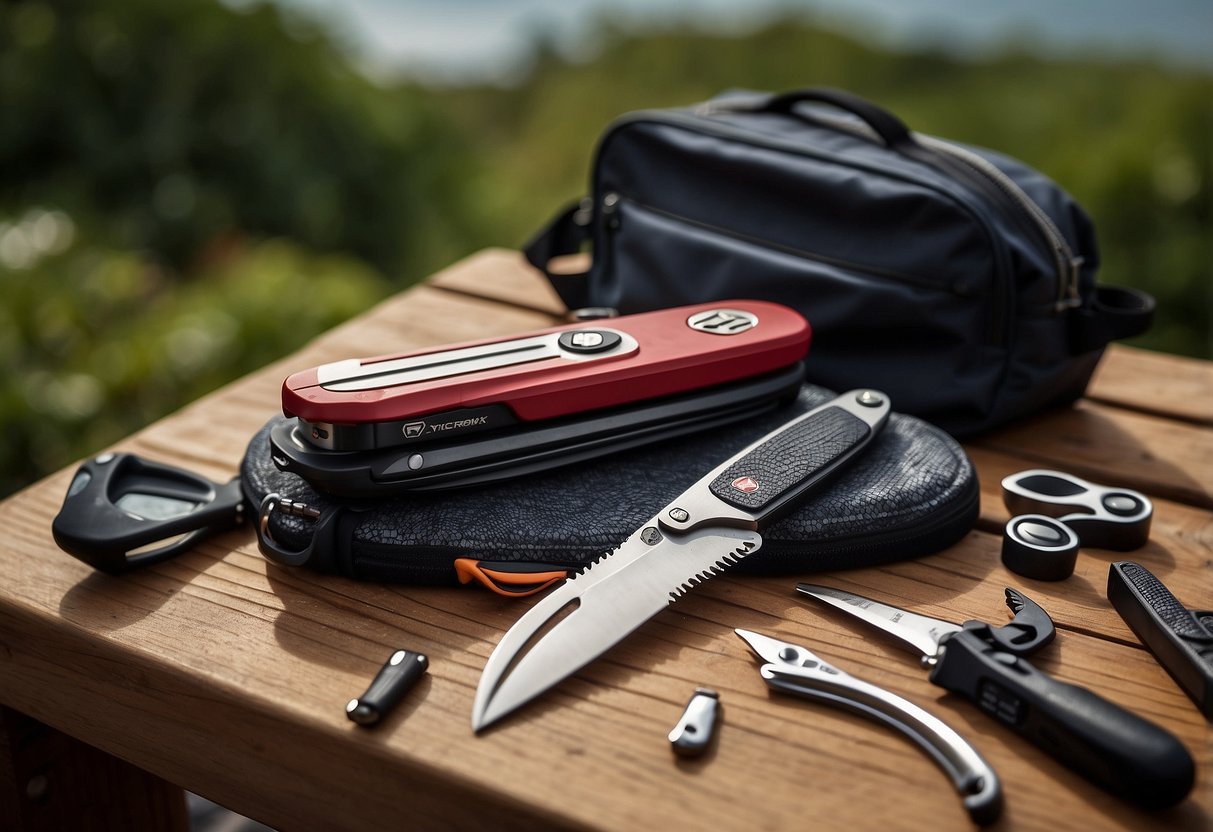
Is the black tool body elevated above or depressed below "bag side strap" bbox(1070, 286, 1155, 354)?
below

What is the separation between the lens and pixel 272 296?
2334mm

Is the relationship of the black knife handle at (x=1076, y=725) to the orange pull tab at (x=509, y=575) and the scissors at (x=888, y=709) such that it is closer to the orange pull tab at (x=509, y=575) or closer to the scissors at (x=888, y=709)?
the scissors at (x=888, y=709)

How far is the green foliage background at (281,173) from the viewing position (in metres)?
2.19

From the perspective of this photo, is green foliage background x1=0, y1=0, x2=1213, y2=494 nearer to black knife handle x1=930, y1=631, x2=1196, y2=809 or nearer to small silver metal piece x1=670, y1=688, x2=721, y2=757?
small silver metal piece x1=670, y1=688, x2=721, y2=757

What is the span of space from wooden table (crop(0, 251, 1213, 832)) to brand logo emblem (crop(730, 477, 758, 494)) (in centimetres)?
9

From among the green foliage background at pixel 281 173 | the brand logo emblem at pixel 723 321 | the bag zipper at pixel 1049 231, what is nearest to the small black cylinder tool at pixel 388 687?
the brand logo emblem at pixel 723 321

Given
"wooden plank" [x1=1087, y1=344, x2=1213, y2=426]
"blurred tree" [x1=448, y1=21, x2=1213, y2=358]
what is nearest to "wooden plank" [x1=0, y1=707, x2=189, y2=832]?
"wooden plank" [x1=1087, y1=344, x2=1213, y2=426]

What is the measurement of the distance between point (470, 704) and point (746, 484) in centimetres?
32

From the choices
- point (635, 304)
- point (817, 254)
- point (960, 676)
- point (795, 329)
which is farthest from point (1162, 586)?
point (635, 304)

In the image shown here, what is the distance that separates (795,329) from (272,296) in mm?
1495

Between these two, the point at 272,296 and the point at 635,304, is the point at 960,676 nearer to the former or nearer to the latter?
the point at 635,304

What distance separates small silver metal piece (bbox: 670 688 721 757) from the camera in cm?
78

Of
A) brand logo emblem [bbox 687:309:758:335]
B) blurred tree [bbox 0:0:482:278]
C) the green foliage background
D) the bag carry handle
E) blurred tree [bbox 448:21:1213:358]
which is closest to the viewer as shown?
brand logo emblem [bbox 687:309:758:335]

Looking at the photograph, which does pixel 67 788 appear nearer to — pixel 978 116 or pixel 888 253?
pixel 888 253
